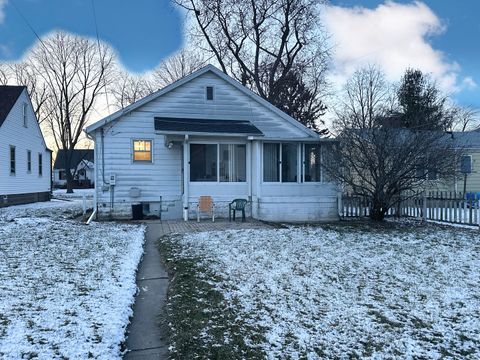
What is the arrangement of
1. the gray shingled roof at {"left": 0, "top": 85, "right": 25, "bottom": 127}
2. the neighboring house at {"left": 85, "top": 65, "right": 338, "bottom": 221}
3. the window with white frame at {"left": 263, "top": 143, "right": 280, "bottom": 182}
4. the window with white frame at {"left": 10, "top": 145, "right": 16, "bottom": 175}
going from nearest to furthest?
the neighboring house at {"left": 85, "top": 65, "right": 338, "bottom": 221} → the window with white frame at {"left": 263, "top": 143, "right": 280, "bottom": 182} → the gray shingled roof at {"left": 0, "top": 85, "right": 25, "bottom": 127} → the window with white frame at {"left": 10, "top": 145, "right": 16, "bottom": 175}

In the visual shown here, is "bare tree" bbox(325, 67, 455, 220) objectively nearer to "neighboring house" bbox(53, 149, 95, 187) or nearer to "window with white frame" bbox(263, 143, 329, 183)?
"window with white frame" bbox(263, 143, 329, 183)

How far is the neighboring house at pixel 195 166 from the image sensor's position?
13.5m

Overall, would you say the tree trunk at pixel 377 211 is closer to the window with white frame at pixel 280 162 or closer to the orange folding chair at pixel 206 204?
the window with white frame at pixel 280 162

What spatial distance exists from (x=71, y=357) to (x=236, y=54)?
2834cm

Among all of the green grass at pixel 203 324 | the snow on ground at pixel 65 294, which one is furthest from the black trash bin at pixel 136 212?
the green grass at pixel 203 324

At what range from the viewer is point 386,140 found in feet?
37.4

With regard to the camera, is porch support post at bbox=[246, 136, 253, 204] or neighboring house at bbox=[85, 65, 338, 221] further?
porch support post at bbox=[246, 136, 253, 204]

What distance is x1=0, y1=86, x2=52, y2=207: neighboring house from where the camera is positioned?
1889 cm

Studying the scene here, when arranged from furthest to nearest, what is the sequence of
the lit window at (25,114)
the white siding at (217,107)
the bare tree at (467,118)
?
the bare tree at (467,118) → the lit window at (25,114) → the white siding at (217,107)

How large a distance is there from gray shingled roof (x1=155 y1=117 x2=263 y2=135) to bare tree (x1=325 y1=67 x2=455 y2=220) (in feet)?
10.3

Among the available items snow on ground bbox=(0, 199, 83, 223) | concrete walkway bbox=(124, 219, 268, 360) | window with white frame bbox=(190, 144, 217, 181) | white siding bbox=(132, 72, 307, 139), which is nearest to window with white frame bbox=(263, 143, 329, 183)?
white siding bbox=(132, 72, 307, 139)

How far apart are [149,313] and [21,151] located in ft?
66.0

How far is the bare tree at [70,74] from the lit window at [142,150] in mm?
26557

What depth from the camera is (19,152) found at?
2072 centimetres
